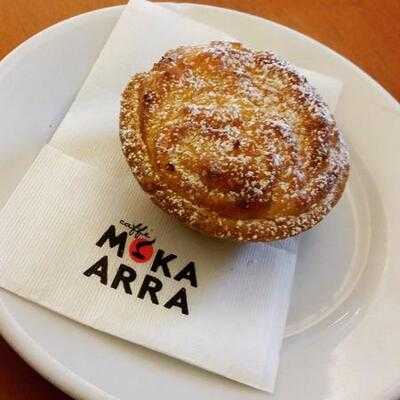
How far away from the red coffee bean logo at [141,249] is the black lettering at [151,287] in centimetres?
4

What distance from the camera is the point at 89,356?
0.95 m

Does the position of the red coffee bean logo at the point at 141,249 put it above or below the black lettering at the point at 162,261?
above

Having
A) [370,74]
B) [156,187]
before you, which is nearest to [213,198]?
[156,187]

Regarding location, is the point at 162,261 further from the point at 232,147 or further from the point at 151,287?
the point at 232,147

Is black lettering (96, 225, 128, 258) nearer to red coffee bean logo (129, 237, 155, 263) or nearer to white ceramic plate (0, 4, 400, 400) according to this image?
red coffee bean logo (129, 237, 155, 263)

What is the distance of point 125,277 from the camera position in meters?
1.04

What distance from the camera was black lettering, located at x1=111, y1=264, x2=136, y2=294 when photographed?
1.03m

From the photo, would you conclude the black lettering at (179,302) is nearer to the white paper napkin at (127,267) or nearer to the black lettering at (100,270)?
the white paper napkin at (127,267)

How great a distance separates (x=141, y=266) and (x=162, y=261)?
0.04 meters

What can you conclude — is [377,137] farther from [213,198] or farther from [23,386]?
[23,386]

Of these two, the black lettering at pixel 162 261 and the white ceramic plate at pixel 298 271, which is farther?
the black lettering at pixel 162 261

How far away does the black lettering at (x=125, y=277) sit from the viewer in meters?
1.03

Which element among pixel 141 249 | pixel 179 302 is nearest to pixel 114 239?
pixel 141 249

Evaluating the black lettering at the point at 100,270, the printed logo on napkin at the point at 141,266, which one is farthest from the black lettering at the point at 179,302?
the black lettering at the point at 100,270
